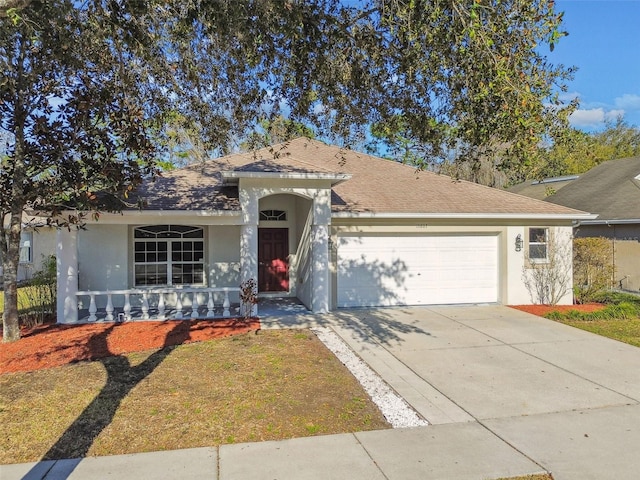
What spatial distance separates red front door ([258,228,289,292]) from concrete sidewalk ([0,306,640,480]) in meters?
5.36

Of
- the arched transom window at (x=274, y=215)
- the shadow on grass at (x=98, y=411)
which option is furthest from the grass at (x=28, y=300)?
the arched transom window at (x=274, y=215)

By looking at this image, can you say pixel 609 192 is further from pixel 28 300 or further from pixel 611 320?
pixel 28 300

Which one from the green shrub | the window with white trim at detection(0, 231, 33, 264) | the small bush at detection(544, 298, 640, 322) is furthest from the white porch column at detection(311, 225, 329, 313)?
the window with white trim at detection(0, 231, 33, 264)

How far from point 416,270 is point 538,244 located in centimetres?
384

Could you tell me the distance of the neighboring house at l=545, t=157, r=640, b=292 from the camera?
1681 centimetres

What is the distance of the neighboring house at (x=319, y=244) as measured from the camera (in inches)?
451

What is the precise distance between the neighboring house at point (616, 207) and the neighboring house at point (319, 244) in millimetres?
3285

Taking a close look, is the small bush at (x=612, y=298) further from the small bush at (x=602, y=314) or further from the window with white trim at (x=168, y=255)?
the window with white trim at (x=168, y=255)

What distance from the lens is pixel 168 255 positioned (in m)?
12.9

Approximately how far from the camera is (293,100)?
7.88 metres

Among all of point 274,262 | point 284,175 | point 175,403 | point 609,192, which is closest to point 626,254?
point 609,192

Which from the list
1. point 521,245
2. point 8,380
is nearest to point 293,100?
point 8,380

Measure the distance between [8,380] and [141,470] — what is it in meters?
3.90

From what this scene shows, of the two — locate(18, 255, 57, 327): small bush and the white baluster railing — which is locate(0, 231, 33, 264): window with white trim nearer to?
locate(18, 255, 57, 327): small bush
